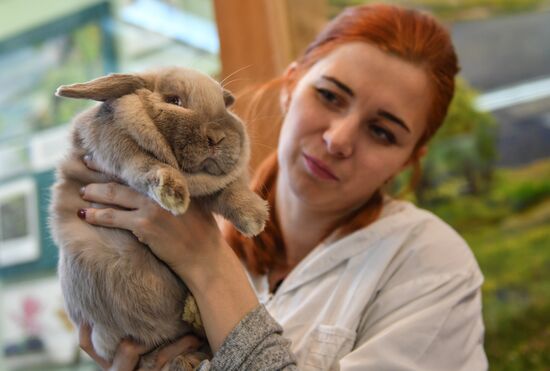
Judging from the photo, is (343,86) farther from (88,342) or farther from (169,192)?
(88,342)

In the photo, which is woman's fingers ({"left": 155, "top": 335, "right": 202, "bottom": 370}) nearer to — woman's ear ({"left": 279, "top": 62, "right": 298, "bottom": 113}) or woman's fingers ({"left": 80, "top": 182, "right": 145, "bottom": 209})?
woman's fingers ({"left": 80, "top": 182, "right": 145, "bottom": 209})

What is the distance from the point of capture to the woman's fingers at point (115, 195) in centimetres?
93

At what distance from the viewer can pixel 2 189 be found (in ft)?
6.62

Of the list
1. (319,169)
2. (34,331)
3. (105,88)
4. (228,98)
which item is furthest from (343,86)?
(34,331)

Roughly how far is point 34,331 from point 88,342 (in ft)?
3.67

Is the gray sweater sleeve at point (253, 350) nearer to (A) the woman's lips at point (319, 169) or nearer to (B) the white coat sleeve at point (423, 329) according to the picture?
(B) the white coat sleeve at point (423, 329)

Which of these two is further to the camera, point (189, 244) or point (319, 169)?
point (319, 169)

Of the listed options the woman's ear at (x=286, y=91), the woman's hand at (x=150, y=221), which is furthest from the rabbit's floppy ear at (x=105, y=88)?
the woman's ear at (x=286, y=91)

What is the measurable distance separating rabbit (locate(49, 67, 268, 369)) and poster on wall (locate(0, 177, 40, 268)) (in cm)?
103

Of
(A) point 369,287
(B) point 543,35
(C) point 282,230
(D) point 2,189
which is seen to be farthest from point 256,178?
(B) point 543,35

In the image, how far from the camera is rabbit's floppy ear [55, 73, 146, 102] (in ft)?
2.69

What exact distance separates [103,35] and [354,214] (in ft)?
3.99

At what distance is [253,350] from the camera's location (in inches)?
36.7

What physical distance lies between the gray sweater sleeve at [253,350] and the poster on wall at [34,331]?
47.1 inches
